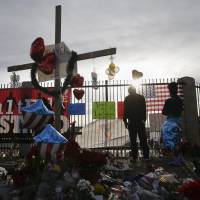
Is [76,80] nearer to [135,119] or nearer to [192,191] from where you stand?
[135,119]

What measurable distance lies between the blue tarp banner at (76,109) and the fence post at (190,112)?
3286 mm

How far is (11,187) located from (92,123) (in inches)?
307

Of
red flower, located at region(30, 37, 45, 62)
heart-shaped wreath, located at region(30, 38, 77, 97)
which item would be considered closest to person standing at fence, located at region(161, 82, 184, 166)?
heart-shaped wreath, located at region(30, 38, 77, 97)

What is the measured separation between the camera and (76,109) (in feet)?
42.8

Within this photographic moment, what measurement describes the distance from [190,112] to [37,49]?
24.0ft

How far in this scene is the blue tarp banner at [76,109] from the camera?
12992 millimetres

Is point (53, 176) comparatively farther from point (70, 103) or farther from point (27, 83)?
point (27, 83)

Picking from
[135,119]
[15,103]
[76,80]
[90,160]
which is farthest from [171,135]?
[15,103]

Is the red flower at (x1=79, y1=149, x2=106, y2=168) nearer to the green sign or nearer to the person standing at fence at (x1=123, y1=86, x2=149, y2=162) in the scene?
the person standing at fence at (x1=123, y1=86, x2=149, y2=162)

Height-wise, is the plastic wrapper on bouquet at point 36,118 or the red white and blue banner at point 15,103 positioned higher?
the red white and blue banner at point 15,103

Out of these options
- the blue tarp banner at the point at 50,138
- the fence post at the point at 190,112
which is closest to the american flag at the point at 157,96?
the fence post at the point at 190,112

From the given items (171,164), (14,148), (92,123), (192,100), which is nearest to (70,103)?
(92,123)

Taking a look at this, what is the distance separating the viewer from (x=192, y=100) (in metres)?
12.8

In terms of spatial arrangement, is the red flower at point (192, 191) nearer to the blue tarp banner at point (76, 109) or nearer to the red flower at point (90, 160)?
the red flower at point (90, 160)
